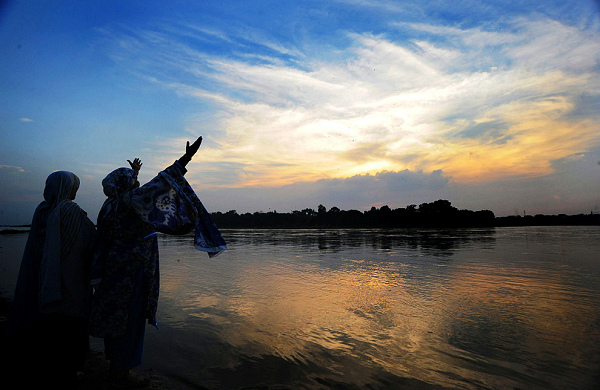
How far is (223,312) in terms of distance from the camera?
5.80 metres

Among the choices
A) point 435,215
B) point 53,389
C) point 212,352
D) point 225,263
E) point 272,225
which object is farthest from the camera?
point 272,225

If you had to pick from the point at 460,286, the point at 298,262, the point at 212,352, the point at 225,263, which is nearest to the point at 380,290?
the point at 460,286

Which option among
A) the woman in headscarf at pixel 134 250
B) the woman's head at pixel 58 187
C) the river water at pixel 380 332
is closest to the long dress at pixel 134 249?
the woman in headscarf at pixel 134 250

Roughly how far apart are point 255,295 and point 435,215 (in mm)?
79756

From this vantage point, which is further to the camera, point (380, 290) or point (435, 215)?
point (435, 215)

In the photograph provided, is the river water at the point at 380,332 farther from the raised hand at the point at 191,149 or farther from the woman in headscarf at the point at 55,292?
the raised hand at the point at 191,149

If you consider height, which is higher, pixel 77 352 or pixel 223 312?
pixel 77 352

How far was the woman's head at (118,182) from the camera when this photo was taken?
317cm

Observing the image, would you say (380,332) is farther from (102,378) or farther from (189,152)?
(189,152)

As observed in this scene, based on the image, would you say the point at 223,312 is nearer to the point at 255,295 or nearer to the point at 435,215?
the point at 255,295

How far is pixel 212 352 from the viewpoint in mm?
4012

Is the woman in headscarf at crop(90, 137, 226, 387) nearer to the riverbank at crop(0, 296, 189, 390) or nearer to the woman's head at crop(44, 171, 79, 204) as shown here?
the riverbank at crop(0, 296, 189, 390)

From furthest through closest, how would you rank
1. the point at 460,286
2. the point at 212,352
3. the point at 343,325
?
the point at 460,286 < the point at 343,325 < the point at 212,352

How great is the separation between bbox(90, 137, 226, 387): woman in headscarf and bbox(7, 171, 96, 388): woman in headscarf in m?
0.17
